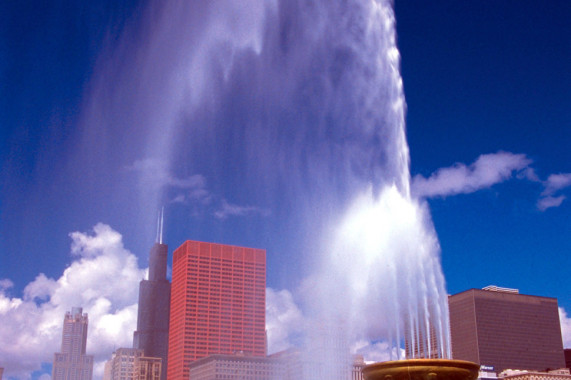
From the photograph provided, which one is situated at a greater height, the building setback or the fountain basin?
the building setback

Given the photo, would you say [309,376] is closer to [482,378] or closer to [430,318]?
[430,318]

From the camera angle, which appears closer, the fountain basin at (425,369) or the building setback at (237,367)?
the fountain basin at (425,369)

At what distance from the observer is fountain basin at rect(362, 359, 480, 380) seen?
20.7 meters

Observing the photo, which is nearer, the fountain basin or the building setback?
the fountain basin

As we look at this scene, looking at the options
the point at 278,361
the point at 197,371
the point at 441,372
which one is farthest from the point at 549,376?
the point at 441,372

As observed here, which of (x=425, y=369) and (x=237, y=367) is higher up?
(x=237, y=367)

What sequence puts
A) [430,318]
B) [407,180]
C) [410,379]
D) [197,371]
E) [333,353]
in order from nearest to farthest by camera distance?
[410,379]
[430,318]
[407,180]
[333,353]
[197,371]

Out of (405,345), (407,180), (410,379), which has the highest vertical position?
(407,180)

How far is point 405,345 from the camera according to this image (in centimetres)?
4556

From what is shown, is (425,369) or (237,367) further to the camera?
(237,367)

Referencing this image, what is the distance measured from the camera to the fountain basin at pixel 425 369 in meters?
20.7

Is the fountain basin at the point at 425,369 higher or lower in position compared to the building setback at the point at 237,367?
lower

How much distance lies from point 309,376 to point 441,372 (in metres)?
96.2

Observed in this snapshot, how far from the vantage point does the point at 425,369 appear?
2067 cm
